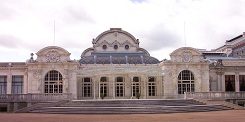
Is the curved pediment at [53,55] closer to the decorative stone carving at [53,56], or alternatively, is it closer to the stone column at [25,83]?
the decorative stone carving at [53,56]

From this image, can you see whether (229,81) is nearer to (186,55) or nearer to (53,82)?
(186,55)

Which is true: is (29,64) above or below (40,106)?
above

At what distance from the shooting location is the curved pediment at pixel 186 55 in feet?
191

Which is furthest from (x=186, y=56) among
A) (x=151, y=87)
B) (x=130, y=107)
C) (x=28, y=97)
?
(x=28, y=97)

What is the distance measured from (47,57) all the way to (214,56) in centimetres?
3018

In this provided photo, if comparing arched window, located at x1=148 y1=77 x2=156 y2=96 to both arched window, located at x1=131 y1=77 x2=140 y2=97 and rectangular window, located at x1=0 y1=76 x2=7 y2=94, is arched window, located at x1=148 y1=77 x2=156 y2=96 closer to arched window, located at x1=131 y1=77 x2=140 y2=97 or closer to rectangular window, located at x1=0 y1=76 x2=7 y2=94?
arched window, located at x1=131 y1=77 x2=140 y2=97

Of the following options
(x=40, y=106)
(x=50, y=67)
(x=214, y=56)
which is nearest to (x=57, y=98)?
(x=40, y=106)

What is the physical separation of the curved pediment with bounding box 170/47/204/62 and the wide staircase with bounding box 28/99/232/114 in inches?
468

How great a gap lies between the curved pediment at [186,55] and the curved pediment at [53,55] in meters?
15.7

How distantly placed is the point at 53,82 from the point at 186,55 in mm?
19873

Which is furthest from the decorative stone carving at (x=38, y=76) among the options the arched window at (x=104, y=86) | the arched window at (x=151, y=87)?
the arched window at (x=151, y=87)

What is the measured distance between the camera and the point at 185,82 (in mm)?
58625

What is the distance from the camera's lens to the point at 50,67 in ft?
187

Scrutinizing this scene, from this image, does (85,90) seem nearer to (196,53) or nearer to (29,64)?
(29,64)
